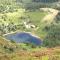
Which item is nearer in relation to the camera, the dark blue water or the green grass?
the dark blue water

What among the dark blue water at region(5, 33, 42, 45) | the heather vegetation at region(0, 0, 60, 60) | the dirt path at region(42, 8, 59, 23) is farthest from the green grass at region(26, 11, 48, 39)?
the dark blue water at region(5, 33, 42, 45)

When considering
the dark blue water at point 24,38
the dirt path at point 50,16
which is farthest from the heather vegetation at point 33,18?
the dark blue water at point 24,38

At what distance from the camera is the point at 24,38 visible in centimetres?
3159

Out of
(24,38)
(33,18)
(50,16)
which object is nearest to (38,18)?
(33,18)

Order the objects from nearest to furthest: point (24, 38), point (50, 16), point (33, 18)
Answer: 1. point (24, 38)
2. point (33, 18)
3. point (50, 16)

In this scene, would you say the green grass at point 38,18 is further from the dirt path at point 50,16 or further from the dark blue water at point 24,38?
the dark blue water at point 24,38

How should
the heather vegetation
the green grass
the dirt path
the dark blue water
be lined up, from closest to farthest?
the heather vegetation → the dark blue water → the green grass → the dirt path

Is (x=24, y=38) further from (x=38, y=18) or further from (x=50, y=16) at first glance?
(x=50, y=16)

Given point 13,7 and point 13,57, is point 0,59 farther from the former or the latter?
point 13,7

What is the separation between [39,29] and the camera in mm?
37000

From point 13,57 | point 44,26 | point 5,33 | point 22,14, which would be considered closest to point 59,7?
point 22,14

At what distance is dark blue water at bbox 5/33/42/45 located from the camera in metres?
31.1

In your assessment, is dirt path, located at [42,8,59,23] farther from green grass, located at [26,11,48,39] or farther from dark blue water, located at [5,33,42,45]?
dark blue water, located at [5,33,42,45]

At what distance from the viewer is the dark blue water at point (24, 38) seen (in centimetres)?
3110
